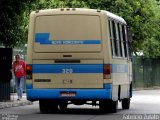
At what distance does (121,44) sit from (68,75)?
3027mm

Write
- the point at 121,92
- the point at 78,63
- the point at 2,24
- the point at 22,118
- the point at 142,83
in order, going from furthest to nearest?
the point at 142,83 < the point at 2,24 < the point at 121,92 < the point at 78,63 < the point at 22,118

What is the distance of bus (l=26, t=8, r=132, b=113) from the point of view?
66.3 ft

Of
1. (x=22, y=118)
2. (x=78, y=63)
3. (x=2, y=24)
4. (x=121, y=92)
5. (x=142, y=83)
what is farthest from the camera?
(x=142, y=83)

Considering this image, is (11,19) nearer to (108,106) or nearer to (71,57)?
(71,57)

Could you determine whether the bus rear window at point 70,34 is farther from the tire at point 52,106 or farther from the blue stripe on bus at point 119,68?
the tire at point 52,106

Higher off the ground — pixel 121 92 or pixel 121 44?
pixel 121 44

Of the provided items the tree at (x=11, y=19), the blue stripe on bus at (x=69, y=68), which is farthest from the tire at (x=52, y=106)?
the tree at (x=11, y=19)

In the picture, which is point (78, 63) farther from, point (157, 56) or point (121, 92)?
point (157, 56)

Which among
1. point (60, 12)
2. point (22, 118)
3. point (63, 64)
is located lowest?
point (22, 118)

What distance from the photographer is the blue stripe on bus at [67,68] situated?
2022 centimetres

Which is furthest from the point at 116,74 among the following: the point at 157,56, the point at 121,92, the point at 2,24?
the point at 157,56

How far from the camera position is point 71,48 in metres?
20.4

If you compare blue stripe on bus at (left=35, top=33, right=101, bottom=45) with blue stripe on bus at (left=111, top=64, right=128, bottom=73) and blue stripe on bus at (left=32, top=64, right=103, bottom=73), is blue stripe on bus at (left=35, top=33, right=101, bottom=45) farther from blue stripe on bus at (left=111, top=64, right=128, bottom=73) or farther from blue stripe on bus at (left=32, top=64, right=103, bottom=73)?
blue stripe on bus at (left=111, top=64, right=128, bottom=73)

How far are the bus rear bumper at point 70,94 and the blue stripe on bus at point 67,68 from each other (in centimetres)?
55
